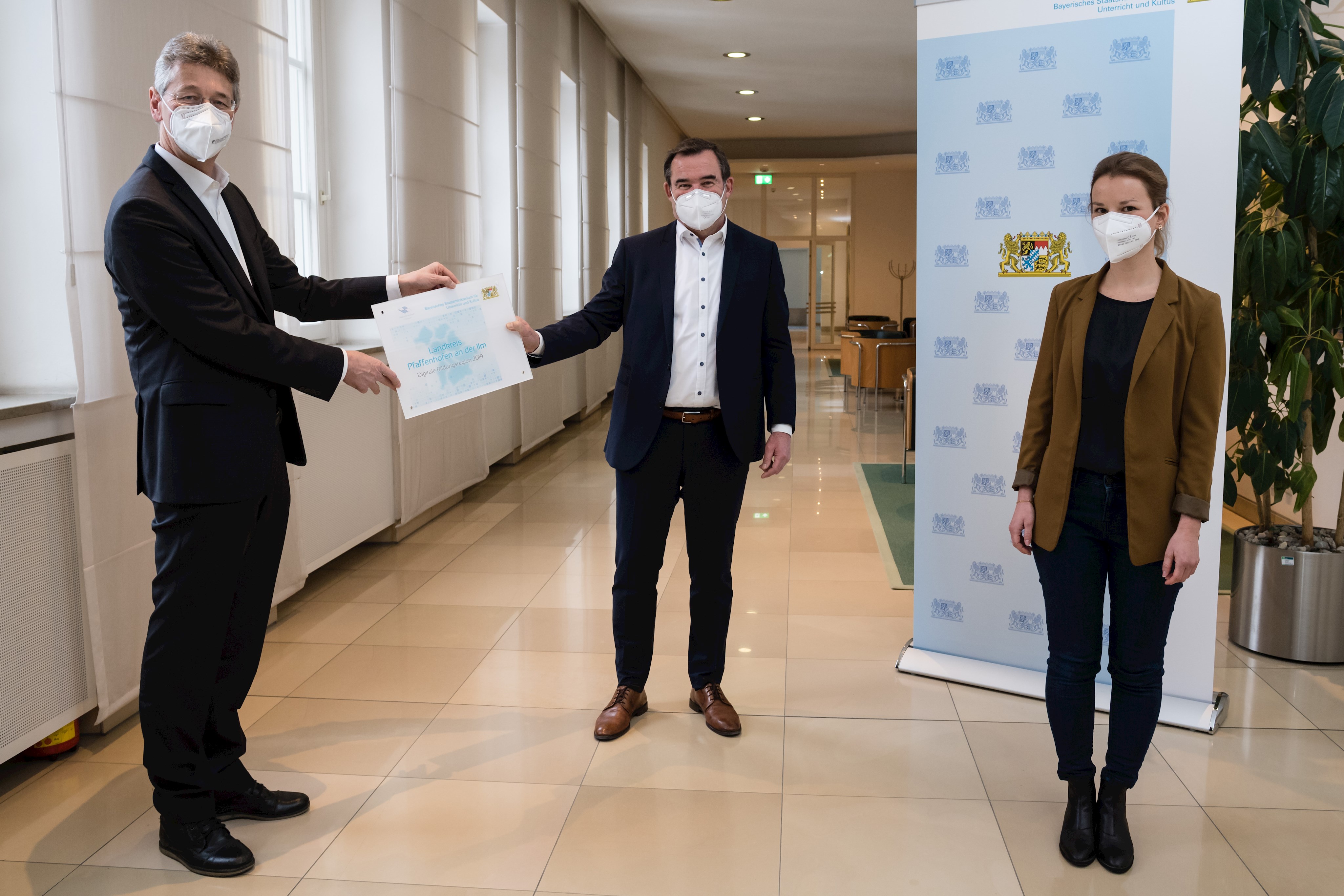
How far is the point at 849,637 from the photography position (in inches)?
162

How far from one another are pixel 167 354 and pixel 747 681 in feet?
7.27

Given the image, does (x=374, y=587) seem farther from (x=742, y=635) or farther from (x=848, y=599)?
(x=848, y=599)

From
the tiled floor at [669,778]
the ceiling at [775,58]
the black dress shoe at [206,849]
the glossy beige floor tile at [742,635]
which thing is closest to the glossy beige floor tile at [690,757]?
the tiled floor at [669,778]

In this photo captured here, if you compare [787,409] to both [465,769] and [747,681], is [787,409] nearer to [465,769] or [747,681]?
[747,681]

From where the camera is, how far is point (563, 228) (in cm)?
1002

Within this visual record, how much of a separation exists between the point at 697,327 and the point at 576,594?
2060 mm

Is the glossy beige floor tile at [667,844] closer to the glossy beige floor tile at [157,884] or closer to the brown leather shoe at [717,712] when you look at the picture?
the brown leather shoe at [717,712]

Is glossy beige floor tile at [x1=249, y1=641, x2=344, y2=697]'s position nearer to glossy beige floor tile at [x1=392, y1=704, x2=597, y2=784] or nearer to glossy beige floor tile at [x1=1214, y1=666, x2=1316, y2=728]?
glossy beige floor tile at [x1=392, y1=704, x2=597, y2=784]

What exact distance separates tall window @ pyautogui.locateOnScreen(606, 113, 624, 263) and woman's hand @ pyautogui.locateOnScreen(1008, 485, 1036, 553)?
9.62 metres

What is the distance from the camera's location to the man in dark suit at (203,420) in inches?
89.7

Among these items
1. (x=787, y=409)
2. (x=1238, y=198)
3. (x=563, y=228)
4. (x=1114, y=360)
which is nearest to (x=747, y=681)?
(x=787, y=409)

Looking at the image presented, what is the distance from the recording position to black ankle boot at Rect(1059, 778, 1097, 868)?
2.45m

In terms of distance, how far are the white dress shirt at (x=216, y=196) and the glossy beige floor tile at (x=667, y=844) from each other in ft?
4.33

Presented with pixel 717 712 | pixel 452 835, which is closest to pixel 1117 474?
pixel 717 712
